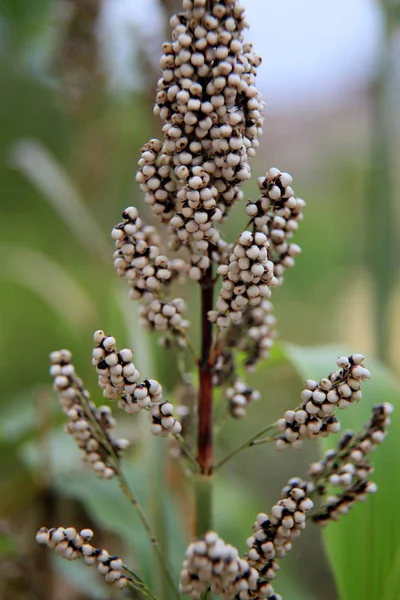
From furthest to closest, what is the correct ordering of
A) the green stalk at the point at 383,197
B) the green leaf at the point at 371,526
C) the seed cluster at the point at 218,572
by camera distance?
the green stalk at the point at 383,197, the green leaf at the point at 371,526, the seed cluster at the point at 218,572

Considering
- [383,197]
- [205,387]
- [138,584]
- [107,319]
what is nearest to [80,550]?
[138,584]

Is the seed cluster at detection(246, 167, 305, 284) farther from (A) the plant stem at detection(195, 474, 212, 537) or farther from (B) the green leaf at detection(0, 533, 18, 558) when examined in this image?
(B) the green leaf at detection(0, 533, 18, 558)

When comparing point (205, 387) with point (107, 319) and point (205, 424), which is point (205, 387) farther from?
point (107, 319)

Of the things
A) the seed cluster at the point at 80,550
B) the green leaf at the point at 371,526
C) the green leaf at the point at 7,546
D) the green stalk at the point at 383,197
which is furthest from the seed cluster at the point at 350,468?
the green stalk at the point at 383,197

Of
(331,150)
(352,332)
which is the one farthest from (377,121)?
(331,150)

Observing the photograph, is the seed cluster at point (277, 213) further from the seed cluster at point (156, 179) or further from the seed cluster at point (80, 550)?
the seed cluster at point (80, 550)

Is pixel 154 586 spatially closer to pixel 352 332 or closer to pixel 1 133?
pixel 352 332

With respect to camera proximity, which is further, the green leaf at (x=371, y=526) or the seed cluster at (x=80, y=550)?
the green leaf at (x=371, y=526)
